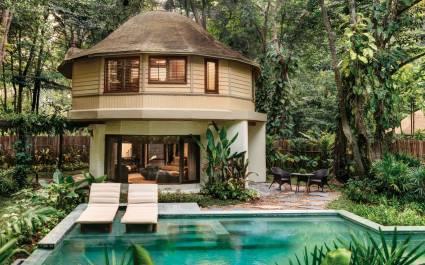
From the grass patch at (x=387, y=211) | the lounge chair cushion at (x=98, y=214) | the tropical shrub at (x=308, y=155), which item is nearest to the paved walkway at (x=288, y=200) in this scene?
the grass patch at (x=387, y=211)

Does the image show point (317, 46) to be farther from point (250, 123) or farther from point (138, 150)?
point (138, 150)

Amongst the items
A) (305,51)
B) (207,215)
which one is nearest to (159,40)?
(207,215)

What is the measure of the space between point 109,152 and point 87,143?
13828mm

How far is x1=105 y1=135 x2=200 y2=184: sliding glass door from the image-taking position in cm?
1752

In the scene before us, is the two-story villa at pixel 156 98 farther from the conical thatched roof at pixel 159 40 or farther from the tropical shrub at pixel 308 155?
the tropical shrub at pixel 308 155

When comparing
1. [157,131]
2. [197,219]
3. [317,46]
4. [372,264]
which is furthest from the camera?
[317,46]

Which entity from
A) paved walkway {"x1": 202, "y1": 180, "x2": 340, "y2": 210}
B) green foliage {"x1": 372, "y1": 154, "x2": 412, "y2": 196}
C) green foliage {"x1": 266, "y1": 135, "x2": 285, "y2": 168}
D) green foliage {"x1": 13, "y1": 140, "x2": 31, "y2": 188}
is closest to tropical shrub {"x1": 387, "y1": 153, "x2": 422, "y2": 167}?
green foliage {"x1": 372, "y1": 154, "x2": 412, "y2": 196}

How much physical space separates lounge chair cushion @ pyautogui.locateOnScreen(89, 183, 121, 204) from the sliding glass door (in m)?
4.18

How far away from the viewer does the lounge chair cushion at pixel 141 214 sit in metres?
10.9

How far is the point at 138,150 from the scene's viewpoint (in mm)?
17562

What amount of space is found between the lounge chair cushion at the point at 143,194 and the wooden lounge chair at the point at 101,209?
495 mm

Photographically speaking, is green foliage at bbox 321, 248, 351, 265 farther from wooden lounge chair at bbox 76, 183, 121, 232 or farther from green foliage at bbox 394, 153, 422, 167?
green foliage at bbox 394, 153, 422, 167

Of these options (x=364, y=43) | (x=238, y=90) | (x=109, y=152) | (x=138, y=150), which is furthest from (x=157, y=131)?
(x=364, y=43)

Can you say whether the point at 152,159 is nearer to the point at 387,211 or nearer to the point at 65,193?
the point at 65,193
